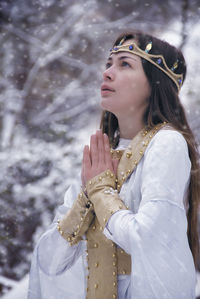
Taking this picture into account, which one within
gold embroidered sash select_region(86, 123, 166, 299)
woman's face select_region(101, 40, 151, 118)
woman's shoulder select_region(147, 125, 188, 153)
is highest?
woman's face select_region(101, 40, 151, 118)

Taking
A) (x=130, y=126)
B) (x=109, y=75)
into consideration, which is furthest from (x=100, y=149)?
(x=109, y=75)

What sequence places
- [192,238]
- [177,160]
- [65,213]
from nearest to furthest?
[177,160]
[192,238]
[65,213]

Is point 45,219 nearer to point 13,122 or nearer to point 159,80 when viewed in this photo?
point 13,122

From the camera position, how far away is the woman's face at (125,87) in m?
1.24

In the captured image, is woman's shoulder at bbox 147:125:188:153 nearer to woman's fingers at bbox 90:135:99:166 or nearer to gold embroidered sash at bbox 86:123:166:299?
gold embroidered sash at bbox 86:123:166:299

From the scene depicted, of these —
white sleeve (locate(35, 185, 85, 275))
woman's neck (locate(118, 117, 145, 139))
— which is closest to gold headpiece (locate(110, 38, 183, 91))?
woman's neck (locate(118, 117, 145, 139))

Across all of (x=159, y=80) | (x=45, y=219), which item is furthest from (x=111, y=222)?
(x=45, y=219)

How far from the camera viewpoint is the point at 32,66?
3787 mm

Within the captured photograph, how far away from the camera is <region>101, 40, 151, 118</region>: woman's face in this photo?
4.05ft

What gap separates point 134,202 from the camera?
3.59 feet

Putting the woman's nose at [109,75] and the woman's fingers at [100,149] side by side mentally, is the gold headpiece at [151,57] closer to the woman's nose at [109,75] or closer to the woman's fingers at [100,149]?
the woman's nose at [109,75]

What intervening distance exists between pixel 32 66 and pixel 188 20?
179cm

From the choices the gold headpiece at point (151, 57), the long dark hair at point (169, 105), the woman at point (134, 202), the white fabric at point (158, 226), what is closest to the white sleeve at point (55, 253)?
the woman at point (134, 202)

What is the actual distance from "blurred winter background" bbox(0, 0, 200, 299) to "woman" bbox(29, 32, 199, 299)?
2.26 meters
